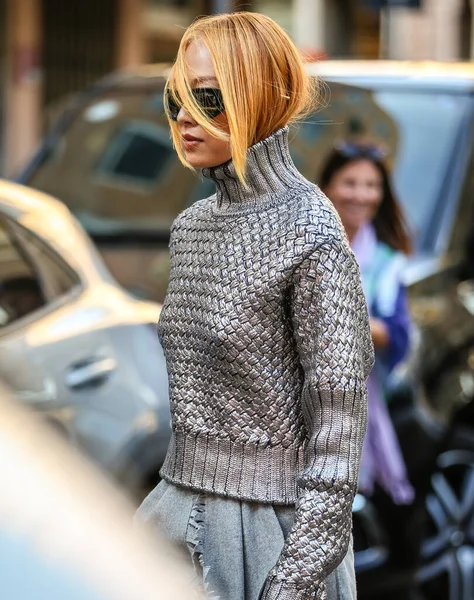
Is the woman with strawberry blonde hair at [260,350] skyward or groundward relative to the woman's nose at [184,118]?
groundward

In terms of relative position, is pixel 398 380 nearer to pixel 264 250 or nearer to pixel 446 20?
pixel 264 250

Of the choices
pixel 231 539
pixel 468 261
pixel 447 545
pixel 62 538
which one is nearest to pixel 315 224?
pixel 231 539

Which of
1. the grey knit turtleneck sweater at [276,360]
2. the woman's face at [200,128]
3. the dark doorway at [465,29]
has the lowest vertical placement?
the dark doorway at [465,29]

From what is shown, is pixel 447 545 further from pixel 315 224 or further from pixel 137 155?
pixel 315 224

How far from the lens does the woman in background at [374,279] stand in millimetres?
4613

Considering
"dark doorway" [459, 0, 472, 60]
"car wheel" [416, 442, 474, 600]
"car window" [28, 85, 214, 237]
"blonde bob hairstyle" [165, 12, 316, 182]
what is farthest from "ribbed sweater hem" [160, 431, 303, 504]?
"dark doorway" [459, 0, 472, 60]

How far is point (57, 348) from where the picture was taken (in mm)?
3914

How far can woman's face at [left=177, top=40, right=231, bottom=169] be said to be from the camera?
240 cm

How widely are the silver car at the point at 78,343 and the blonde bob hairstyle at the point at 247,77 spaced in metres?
1.40

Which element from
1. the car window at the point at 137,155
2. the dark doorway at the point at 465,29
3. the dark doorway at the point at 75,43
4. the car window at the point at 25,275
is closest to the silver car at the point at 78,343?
the car window at the point at 25,275

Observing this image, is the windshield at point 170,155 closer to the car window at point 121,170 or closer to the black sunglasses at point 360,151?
the car window at point 121,170

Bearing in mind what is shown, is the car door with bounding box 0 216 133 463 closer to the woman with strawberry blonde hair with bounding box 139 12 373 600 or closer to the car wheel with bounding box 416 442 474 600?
the woman with strawberry blonde hair with bounding box 139 12 373 600

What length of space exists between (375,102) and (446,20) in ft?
60.6

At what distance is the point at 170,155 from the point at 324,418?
4.34 meters
